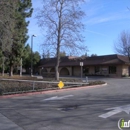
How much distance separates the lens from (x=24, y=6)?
3728 centimetres

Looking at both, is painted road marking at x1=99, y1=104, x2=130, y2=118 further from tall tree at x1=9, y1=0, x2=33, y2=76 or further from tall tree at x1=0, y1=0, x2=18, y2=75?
tall tree at x1=9, y1=0, x2=33, y2=76

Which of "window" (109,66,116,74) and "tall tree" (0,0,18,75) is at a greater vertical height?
"tall tree" (0,0,18,75)

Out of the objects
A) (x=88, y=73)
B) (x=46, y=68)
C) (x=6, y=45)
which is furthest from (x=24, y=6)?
(x=46, y=68)

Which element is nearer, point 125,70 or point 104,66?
point 125,70

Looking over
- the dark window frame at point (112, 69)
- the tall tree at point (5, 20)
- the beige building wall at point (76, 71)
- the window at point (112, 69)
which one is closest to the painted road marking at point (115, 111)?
the tall tree at point (5, 20)

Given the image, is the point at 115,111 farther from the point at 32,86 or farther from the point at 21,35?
the point at 21,35

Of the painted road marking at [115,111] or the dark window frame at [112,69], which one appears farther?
the dark window frame at [112,69]

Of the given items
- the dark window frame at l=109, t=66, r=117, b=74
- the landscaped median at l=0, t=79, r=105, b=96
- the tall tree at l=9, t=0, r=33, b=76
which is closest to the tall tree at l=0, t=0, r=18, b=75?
the landscaped median at l=0, t=79, r=105, b=96

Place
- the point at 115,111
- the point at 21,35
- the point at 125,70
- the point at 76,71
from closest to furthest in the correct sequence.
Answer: the point at 115,111
the point at 21,35
the point at 125,70
the point at 76,71

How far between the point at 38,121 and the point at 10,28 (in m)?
15.1

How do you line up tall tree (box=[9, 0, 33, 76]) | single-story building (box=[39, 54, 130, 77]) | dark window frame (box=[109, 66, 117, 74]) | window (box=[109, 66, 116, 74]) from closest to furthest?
tall tree (box=[9, 0, 33, 76]), single-story building (box=[39, 54, 130, 77]), dark window frame (box=[109, 66, 117, 74]), window (box=[109, 66, 116, 74])

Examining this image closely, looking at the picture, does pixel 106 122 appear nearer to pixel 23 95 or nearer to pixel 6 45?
pixel 23 95

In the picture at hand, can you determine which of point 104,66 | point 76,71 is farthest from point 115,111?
point 76,71

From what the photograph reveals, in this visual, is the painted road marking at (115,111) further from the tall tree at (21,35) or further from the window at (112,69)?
the window at (112,69)
